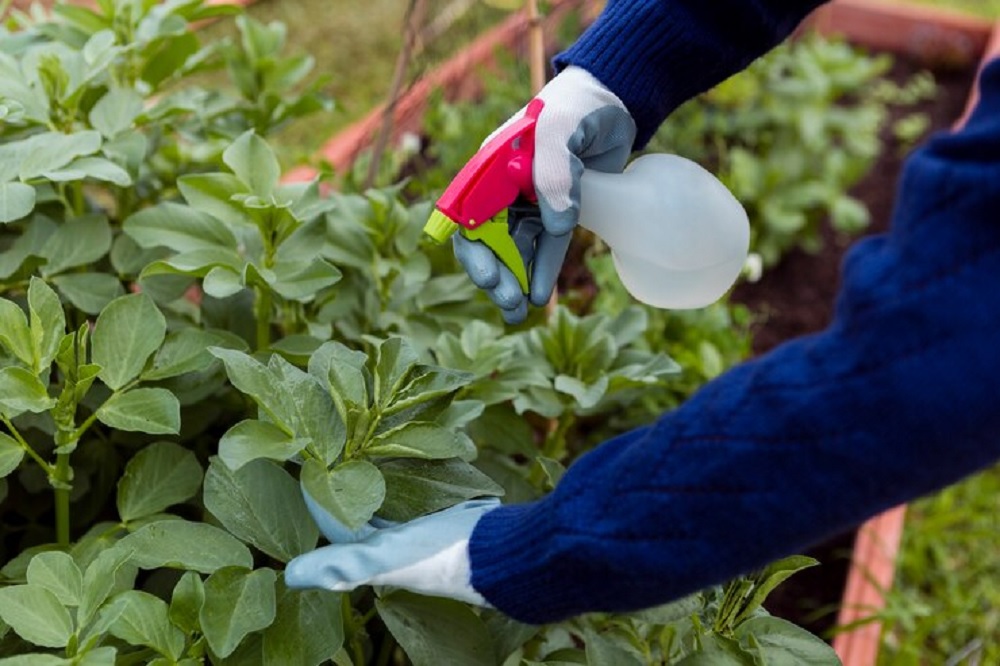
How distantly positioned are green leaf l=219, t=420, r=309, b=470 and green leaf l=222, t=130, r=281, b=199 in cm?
33

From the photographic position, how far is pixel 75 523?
106 centimetres

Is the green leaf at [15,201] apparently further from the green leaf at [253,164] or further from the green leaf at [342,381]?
the green leaf at [342,381]

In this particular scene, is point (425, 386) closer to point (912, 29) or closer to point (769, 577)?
point (769, 577)

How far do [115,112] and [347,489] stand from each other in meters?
0.56

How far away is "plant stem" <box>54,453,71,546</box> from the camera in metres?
0.89

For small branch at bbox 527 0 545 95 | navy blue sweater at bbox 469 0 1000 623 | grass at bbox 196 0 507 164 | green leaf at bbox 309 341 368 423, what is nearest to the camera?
navy blue sweater at bbox 469 0 1000 623

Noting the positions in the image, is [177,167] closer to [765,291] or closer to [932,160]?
[932,160]

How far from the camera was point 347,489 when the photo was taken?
2.58 ft

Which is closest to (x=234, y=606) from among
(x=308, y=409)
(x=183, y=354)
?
(x=308, y=409)

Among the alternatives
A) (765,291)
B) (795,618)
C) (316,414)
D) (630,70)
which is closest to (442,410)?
(316,414)

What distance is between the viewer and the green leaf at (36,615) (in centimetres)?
75

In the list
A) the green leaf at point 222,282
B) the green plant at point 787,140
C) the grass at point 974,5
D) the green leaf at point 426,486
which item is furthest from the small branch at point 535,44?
the grass at point 974,5

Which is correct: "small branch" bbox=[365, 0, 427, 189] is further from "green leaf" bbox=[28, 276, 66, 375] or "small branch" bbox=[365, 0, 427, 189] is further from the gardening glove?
"green leaf" bbox=[28, 276, 66, 375]

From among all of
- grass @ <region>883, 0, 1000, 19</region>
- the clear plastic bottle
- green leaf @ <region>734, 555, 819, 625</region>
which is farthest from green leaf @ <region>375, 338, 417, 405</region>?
grass @ <region>883, 0, 1000, 19</region>
